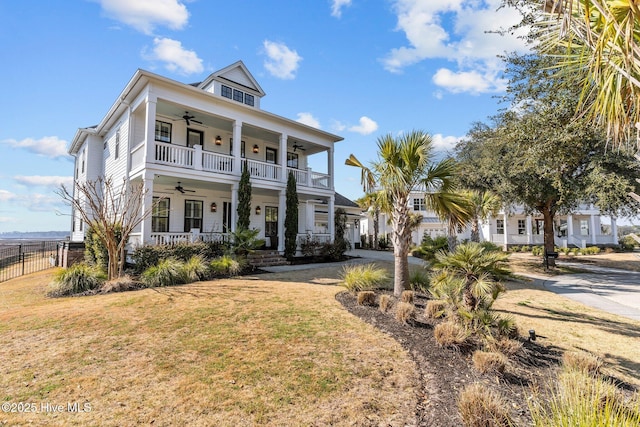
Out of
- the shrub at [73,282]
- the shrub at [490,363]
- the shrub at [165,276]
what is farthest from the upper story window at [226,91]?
the shrub at [490,363]

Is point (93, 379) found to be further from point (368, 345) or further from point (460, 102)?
point (460, 102)

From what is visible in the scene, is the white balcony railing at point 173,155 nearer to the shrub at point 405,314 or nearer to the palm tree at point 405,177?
the palm tree at point 405,177

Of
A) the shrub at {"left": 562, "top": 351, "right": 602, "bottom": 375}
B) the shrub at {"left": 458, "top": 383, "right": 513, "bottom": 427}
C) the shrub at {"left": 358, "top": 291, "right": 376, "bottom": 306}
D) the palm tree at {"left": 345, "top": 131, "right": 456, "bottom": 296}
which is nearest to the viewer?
the shrub at {"left": 458, "top": 383, "right": 513, "bottom": 427}

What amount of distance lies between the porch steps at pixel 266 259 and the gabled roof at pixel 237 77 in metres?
9.78

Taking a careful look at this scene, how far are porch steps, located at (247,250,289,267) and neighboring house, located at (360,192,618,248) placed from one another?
15.6 meters

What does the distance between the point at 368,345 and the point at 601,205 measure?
12.6 m

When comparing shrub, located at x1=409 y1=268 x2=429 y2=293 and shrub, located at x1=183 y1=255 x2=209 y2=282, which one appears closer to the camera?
shrub, located at x1=409 y1=268 x2=429 y2=293

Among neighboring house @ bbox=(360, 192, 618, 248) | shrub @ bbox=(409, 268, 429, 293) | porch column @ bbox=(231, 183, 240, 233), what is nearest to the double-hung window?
porch column @ bbox=(231, 183, 240, 233)

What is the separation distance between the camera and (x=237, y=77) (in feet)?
54.5

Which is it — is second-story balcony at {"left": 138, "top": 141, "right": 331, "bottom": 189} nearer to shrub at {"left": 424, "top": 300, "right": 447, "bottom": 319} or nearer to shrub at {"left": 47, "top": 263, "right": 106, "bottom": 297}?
shrub at {"left": 47, "top": 263, "right": 106, "bottom": 297}

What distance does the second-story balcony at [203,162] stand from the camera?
12.6 m

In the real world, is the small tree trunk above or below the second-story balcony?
below

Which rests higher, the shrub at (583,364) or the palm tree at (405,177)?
the palm tree at (405,177)

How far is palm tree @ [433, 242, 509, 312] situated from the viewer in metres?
5.25
